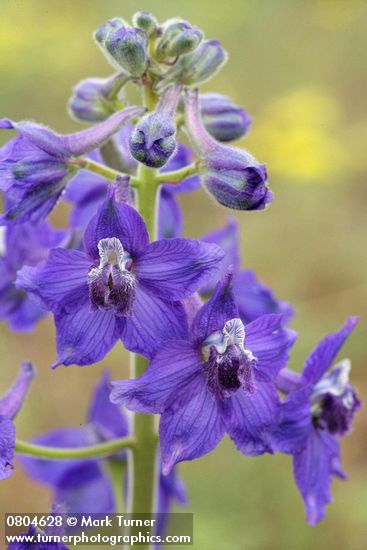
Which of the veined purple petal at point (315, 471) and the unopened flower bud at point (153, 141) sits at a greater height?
the unopened flower bud at point (153, 141)

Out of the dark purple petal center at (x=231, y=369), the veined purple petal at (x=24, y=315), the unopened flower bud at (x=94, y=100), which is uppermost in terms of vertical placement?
the unopened flower bud at (x=94, y=100)

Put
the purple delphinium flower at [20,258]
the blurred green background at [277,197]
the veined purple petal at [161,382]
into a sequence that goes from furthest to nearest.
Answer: the blurred green background at [277,197]
the purple delphinium flower at [20,258]
the veined purple petal at [161,382]

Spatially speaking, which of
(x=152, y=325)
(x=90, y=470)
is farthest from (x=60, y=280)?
(x=90, y=470)

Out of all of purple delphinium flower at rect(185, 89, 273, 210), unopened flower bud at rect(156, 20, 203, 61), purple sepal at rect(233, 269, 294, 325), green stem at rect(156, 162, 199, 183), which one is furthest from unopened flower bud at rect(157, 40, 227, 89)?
purple sepal at rect(233, 269, 294, 325)

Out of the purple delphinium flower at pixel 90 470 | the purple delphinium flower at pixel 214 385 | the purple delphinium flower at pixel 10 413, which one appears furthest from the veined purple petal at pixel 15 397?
the purple delphinium flower at pixel 214 385

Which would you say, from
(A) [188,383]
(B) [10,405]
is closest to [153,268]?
(A) [188,383]

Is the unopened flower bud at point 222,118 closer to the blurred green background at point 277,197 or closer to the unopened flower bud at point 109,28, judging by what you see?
the unopened flower bud at point 109,28

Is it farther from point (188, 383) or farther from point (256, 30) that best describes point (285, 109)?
point (188, 383)

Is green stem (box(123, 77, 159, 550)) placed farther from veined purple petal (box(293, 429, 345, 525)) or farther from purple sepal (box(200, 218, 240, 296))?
purple sepal (box(200, 218, 240, 296))
